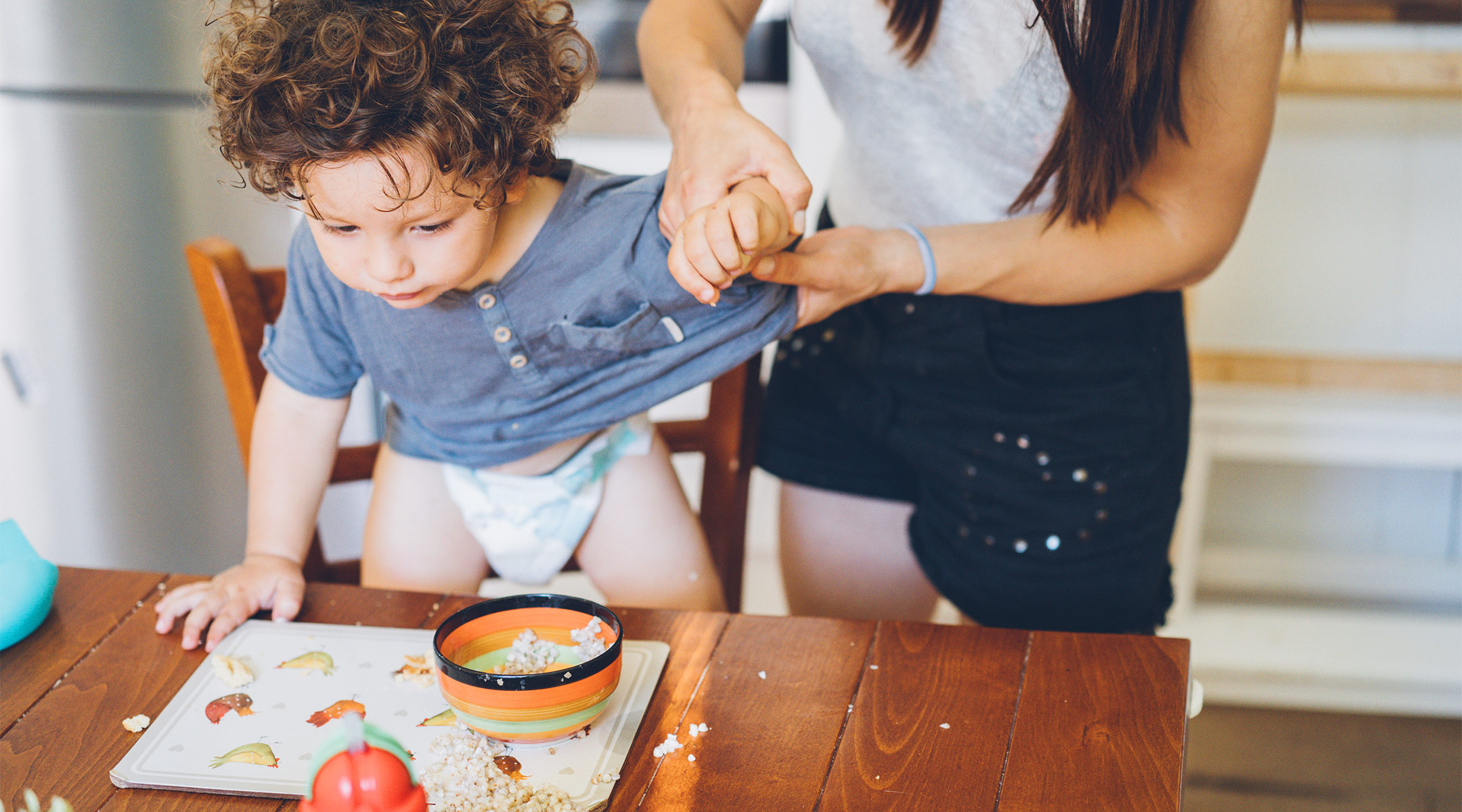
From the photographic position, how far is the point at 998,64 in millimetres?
916

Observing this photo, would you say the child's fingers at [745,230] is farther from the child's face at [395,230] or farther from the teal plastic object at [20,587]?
the teal plastic object at [20,587]

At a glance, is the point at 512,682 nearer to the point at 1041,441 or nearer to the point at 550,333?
the point at 550,333

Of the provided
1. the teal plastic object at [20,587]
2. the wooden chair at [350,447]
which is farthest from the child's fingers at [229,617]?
the wooden chair at [350,447]

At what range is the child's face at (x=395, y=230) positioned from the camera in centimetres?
80

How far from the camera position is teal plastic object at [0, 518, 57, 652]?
792 mm

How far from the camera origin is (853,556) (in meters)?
1.22

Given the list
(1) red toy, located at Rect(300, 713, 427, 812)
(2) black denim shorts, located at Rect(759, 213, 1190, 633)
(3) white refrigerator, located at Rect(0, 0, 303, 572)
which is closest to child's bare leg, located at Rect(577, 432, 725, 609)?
(2) black denim shorts, located at Rect(759, 213, 1190, 633)

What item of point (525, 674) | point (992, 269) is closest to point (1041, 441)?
point (992, 269)

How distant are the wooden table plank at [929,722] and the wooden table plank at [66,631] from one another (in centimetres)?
55

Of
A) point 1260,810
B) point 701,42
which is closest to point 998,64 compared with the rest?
point 701,42

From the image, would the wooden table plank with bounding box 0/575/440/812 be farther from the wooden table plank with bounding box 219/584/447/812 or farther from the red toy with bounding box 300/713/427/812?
the red toy with bounding box 300/713/427/812

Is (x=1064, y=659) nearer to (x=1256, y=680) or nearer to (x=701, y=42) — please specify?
(x=701, y=42)

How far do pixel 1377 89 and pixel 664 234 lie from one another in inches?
49.1

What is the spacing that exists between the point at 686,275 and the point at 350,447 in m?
0.66
